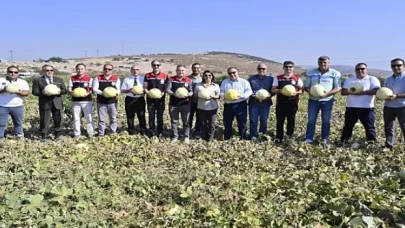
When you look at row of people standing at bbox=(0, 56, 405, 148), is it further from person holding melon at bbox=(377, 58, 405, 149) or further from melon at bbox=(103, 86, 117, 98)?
person holding melon at bbox=(377, 58, 405, 149)

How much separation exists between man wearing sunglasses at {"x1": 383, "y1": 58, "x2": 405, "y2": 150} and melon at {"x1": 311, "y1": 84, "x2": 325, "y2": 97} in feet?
3.94

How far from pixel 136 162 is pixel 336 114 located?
25.4 ft

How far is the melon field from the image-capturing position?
434 cm

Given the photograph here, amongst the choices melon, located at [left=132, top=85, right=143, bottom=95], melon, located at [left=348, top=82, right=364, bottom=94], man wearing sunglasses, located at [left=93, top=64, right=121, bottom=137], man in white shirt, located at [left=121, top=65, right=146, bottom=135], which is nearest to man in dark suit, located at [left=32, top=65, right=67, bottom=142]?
man wearing sunglasses, located at [left=93, top=64, right=121, bottom=137]

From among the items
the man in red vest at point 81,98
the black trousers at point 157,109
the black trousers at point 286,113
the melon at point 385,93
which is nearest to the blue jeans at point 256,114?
the black trousers at point 286,113

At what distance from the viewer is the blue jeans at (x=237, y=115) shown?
9.03m

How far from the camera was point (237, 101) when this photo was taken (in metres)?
8.95

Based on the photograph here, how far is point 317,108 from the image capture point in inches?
339

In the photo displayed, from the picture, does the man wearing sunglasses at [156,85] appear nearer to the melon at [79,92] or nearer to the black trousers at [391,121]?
the melon at [79,92]

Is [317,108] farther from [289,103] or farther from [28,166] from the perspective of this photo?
[28,166]

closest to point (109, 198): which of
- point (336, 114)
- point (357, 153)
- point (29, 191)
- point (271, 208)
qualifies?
point (29, 191)

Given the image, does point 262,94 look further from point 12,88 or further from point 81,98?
point 12,88

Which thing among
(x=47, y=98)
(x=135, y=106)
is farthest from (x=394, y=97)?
(x=47, y=98)

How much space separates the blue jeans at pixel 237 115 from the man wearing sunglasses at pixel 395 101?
2833mm
